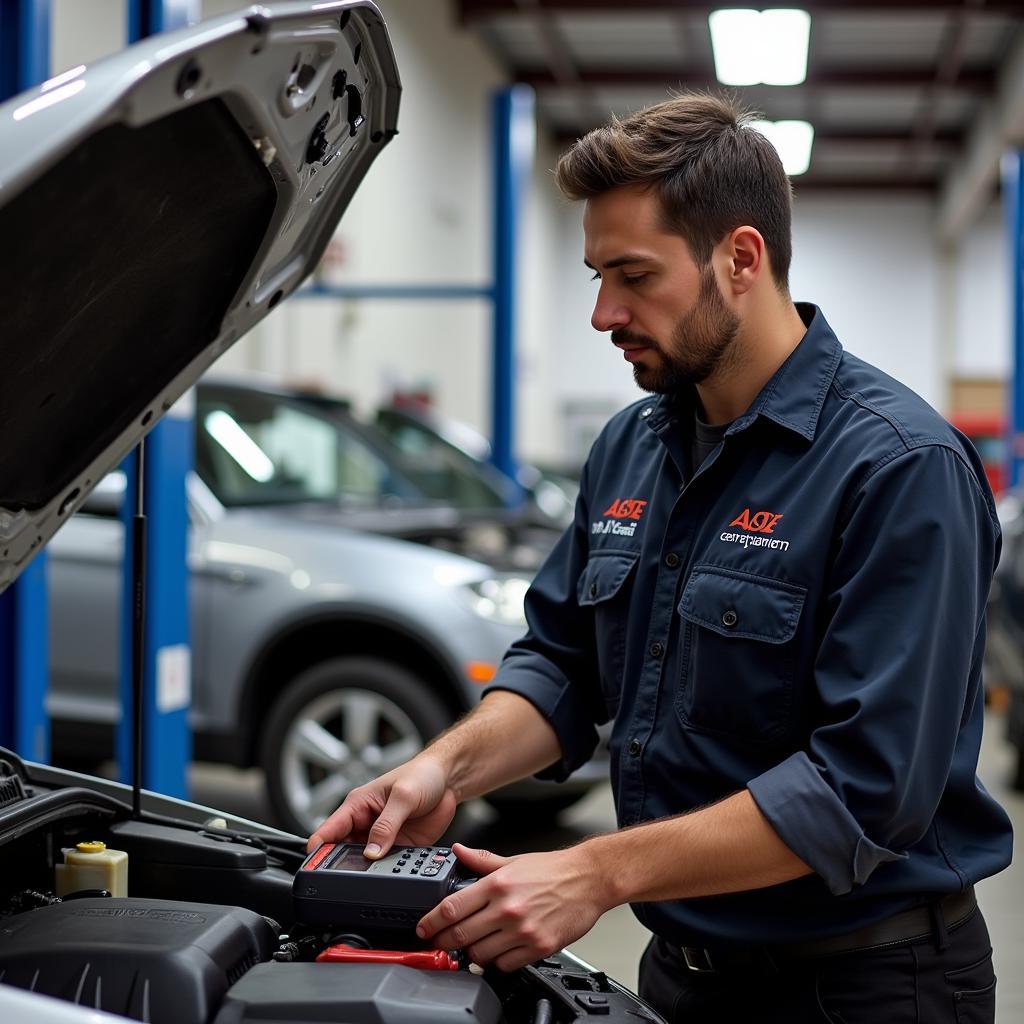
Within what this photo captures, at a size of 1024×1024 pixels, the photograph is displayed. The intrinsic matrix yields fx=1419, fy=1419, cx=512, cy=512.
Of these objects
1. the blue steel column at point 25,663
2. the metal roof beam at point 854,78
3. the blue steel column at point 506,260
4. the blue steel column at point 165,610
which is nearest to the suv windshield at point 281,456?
the blue steel column at point 165,610

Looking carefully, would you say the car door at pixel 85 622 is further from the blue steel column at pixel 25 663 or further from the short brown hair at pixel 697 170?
the short brown hair at pixel 697 170

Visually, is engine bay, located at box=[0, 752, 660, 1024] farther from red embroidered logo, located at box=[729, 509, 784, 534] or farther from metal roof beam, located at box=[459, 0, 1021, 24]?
metal roof beam, located at box=[459, 0, 1021, 24]

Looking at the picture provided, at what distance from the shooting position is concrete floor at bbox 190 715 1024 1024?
12.7ft

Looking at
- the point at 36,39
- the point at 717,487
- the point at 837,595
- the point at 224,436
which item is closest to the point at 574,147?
the point at 717,487

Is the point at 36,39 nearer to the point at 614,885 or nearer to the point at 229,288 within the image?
the point at 229,288

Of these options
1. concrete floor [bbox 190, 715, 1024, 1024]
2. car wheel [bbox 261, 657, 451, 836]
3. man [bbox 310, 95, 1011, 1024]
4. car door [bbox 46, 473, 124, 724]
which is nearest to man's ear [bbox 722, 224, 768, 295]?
man [bbox 310, 95, 1011, 1024]

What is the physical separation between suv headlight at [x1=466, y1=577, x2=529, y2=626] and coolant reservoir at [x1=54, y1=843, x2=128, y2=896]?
8.92ft

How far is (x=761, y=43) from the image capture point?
9773 mm

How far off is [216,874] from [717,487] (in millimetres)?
767

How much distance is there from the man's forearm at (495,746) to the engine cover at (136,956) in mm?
422

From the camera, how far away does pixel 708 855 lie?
1462 mm

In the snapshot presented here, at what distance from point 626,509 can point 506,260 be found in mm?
6615

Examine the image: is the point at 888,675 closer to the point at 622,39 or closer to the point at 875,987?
the point at 875,987

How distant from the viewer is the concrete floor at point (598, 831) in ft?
12.7
